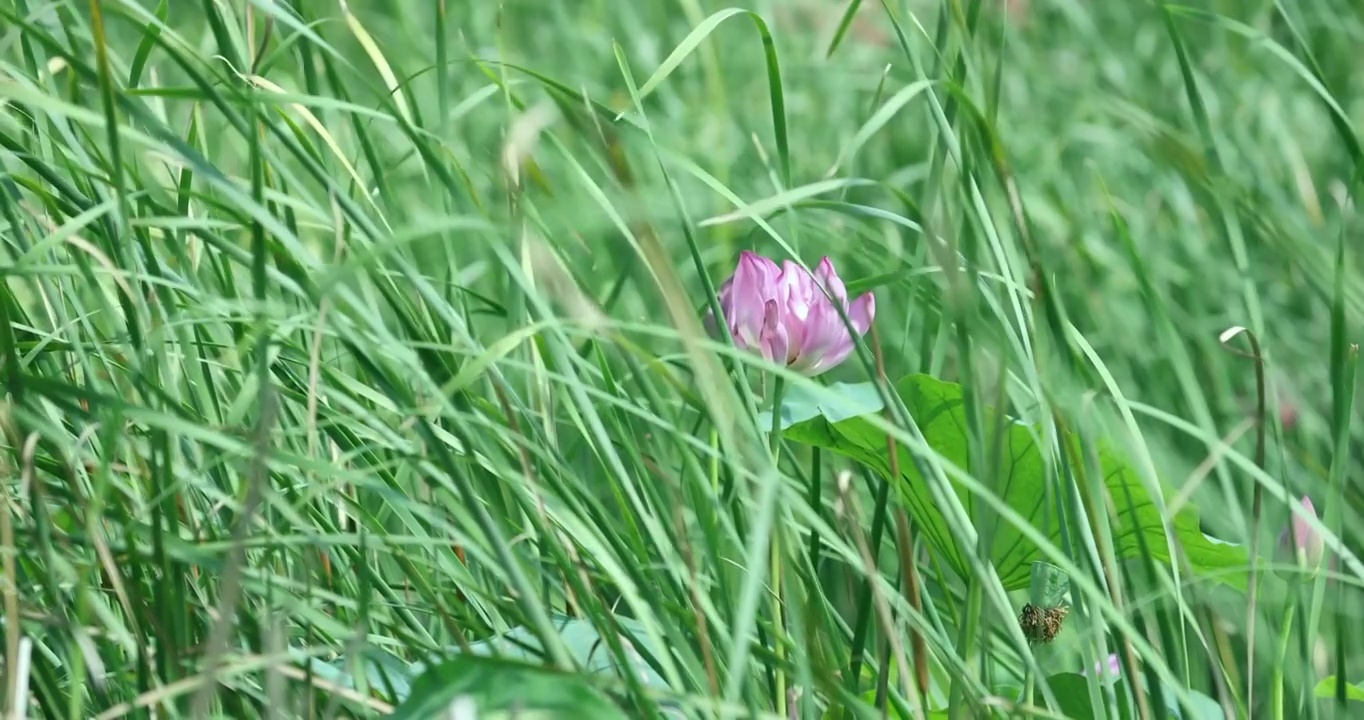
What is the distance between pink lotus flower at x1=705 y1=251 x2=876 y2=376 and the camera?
78cm

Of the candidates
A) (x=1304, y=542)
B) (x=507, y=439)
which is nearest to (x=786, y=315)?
(x=507, y=439)

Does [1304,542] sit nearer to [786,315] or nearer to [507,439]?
[786,315]

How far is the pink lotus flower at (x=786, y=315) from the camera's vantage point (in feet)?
2.57

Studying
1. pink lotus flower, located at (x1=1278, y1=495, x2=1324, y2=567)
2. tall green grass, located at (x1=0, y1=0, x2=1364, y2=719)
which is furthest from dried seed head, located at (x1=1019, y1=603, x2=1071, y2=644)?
pink lotus flower, located at (x1=1278, y1=495, x2=1324, y2=567)

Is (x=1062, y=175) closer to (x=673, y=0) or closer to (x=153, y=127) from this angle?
(x=673, y=0)

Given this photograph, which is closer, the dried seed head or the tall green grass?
the tall green grass

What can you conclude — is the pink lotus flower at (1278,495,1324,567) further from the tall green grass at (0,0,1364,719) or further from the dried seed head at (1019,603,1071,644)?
the dried seed head at (1019,603,1071,644)

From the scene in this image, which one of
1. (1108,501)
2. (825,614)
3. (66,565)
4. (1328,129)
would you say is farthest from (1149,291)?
(1328,129)

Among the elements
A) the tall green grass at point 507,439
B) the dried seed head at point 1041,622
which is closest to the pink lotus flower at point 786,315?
the tall green grass at point 507,439

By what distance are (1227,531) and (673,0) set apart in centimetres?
163

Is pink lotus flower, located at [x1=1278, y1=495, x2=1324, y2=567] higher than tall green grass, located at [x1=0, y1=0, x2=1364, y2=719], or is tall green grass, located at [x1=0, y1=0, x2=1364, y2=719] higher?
tall green grass, located at [x1=0, y1=0, x2=1364, y2=719]

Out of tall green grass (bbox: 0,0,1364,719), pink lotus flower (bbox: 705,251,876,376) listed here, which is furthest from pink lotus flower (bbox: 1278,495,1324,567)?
pink lotus flower (bbox: 705,251,876,376)

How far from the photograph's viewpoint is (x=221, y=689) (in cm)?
63

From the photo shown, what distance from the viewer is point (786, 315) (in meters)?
0.79
